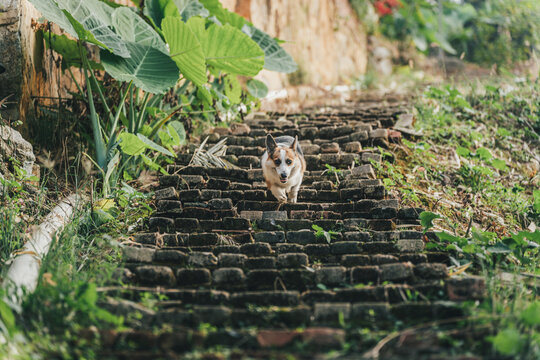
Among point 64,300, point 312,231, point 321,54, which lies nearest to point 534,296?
point 312,231

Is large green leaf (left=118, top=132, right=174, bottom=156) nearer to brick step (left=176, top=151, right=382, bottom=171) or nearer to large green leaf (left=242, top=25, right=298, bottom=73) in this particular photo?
brick step (left=176, top=151, right=382, bottom=171)

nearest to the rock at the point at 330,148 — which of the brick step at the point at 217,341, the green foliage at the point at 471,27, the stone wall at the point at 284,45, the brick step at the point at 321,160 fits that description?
the brick step at the point at 321,160

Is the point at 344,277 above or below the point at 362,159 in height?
below

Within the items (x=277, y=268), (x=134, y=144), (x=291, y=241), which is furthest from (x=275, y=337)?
(x=134, y=144)

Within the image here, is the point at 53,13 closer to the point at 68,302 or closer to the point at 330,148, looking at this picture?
the point at 68,302

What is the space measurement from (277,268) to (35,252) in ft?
4.99

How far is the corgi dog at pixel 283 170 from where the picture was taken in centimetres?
418

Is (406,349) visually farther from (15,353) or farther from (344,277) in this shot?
(15,353)

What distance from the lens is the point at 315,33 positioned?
1176cm

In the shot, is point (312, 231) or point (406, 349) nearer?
point (406, 349)

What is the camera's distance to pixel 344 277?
3.12 m

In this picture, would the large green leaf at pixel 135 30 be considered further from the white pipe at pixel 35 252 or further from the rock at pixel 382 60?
the rock at pixel 382 60

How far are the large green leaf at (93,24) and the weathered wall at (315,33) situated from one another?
3.92 metres

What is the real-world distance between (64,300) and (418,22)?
1389 cm
